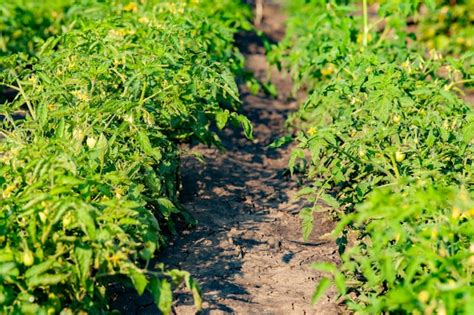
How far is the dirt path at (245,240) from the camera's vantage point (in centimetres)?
319

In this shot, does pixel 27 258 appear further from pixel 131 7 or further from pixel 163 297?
pixel 131 7

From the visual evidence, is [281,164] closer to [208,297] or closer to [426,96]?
[426,96]

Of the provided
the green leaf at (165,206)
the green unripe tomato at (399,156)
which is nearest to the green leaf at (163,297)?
the green leaf at (165,206)

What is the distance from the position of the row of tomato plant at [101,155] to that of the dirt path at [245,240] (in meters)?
0.16

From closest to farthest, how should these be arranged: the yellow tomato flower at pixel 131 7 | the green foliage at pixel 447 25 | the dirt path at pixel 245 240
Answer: the dirt path at pixel 245 240 → the yellow tomato flower at pixel 131 7 → the green foliage at pixel 447 25

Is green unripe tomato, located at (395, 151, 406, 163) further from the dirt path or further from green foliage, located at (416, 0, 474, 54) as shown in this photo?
green foliage, located at (416, 0, 474, 54)

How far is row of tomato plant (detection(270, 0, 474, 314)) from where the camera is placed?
2391 millimetres

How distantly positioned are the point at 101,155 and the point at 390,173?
1211 millimetres

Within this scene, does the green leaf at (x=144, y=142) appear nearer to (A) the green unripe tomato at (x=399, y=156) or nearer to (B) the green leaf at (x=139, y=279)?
(B) the green leaf at (x=139, y=279)

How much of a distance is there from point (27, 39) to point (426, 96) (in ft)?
10.7

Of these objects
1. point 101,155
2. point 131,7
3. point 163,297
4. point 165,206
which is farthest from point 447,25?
point 163,297

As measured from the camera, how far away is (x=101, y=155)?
114 inches

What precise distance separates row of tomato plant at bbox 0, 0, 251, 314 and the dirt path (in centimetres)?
16

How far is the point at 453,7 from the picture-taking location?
7.66 m
